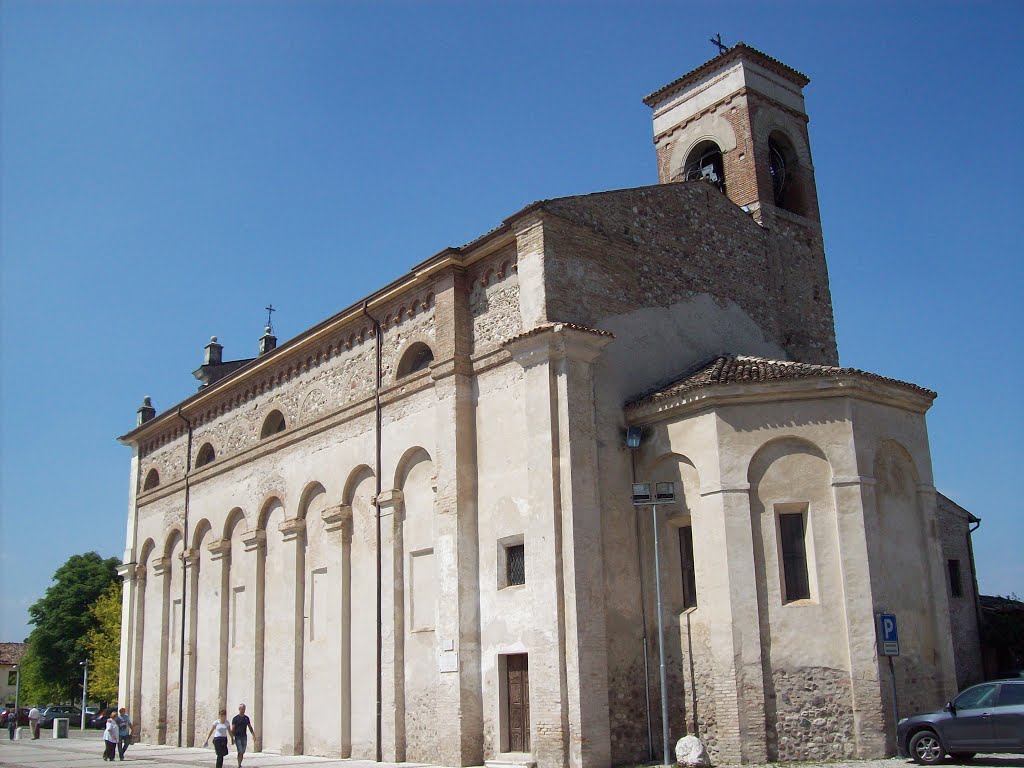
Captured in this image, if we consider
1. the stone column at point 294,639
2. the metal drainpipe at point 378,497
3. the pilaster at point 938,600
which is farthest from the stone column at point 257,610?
the pilaster at point 938,600

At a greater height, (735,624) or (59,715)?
(735,624)

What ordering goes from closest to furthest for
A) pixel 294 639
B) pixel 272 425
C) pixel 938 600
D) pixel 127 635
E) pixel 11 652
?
1. pixel 938 600
2. pixel 294 639
3. pixel 272 425
4. pixel 127 635
5. pixel 11 652

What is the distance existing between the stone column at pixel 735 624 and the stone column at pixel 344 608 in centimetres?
823

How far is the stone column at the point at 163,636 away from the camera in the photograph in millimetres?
27859

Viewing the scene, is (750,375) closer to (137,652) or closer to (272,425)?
(272,425)

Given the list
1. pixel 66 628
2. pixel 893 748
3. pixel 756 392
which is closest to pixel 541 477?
pixel 756 392

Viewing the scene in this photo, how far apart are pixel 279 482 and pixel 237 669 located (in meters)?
5.09

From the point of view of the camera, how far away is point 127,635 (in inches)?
1230

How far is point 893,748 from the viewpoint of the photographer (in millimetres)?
14250

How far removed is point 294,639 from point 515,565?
7545mm

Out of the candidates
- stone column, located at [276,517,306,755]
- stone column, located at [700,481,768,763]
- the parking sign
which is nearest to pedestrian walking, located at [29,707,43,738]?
stone column, located at [276,517,306,755]

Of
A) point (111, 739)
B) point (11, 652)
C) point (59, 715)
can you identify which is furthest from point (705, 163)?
point (11, 652)

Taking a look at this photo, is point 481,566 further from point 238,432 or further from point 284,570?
point 238,432

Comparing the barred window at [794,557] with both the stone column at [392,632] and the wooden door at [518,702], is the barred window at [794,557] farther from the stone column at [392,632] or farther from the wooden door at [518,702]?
the stone column at [392,632]
